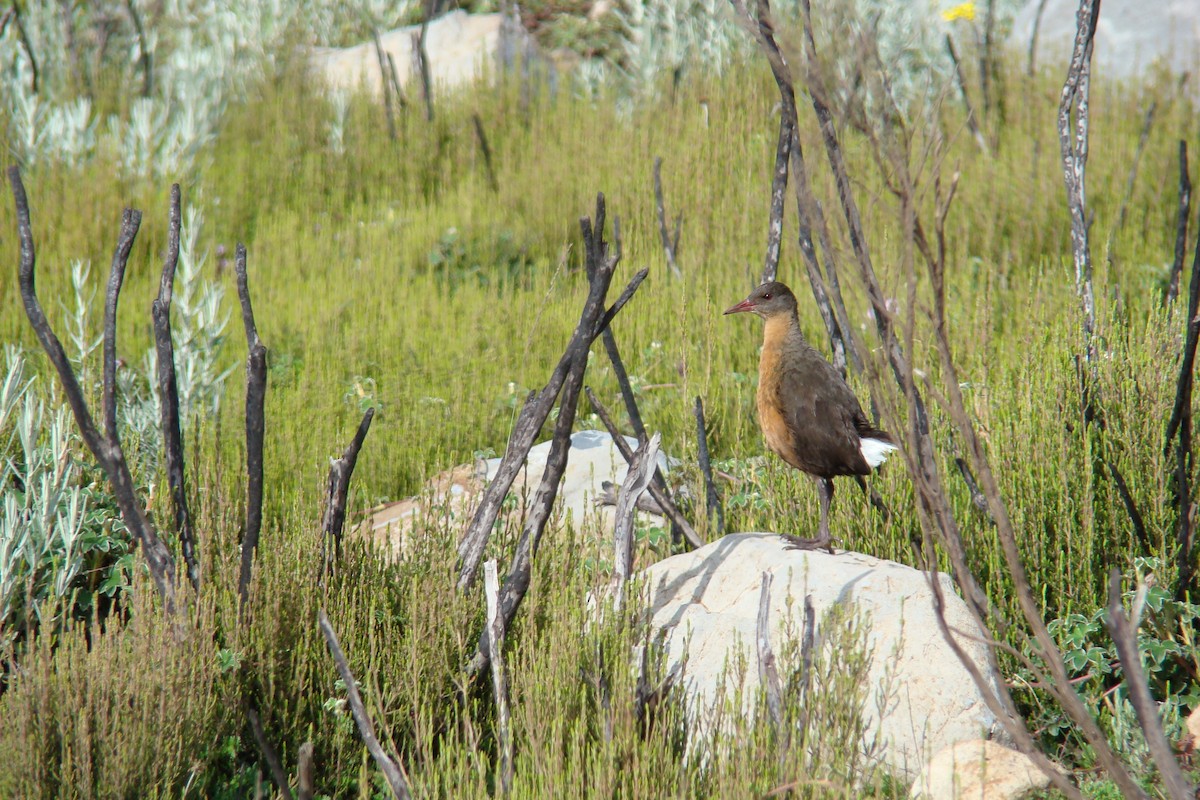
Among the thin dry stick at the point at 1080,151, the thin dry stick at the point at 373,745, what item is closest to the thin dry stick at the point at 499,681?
the thin dry stick at the point at 373,745

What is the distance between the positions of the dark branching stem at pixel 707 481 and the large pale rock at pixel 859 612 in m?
0.34

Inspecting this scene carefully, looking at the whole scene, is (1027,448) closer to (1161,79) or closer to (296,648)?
(296,648)

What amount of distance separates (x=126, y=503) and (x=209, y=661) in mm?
501

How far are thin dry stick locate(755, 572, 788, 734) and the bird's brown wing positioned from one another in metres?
0.98

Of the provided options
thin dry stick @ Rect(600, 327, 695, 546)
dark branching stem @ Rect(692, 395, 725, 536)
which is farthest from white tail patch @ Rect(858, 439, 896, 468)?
thin dry stick @ Rect(600, 327, 695, 546)

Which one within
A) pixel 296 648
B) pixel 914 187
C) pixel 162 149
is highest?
pixel 914 187

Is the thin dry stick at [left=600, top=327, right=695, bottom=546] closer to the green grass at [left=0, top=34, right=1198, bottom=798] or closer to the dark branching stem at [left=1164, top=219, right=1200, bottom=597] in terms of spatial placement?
the green grass at [left=0, top=34, right=1198, bottom=798]

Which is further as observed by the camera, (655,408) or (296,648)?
(655,408)

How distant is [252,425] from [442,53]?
8365mm

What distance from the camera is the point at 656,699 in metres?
2.68

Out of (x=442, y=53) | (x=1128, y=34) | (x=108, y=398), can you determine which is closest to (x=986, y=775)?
(x=108, y=398)

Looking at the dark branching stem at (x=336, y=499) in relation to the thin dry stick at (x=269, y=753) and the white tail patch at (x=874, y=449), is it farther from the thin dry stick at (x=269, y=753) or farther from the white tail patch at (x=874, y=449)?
the white tail patch at (x=874, y=449)

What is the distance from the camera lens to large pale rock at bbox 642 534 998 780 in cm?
280

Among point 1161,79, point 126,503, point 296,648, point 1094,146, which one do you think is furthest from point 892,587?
point 1161,79
